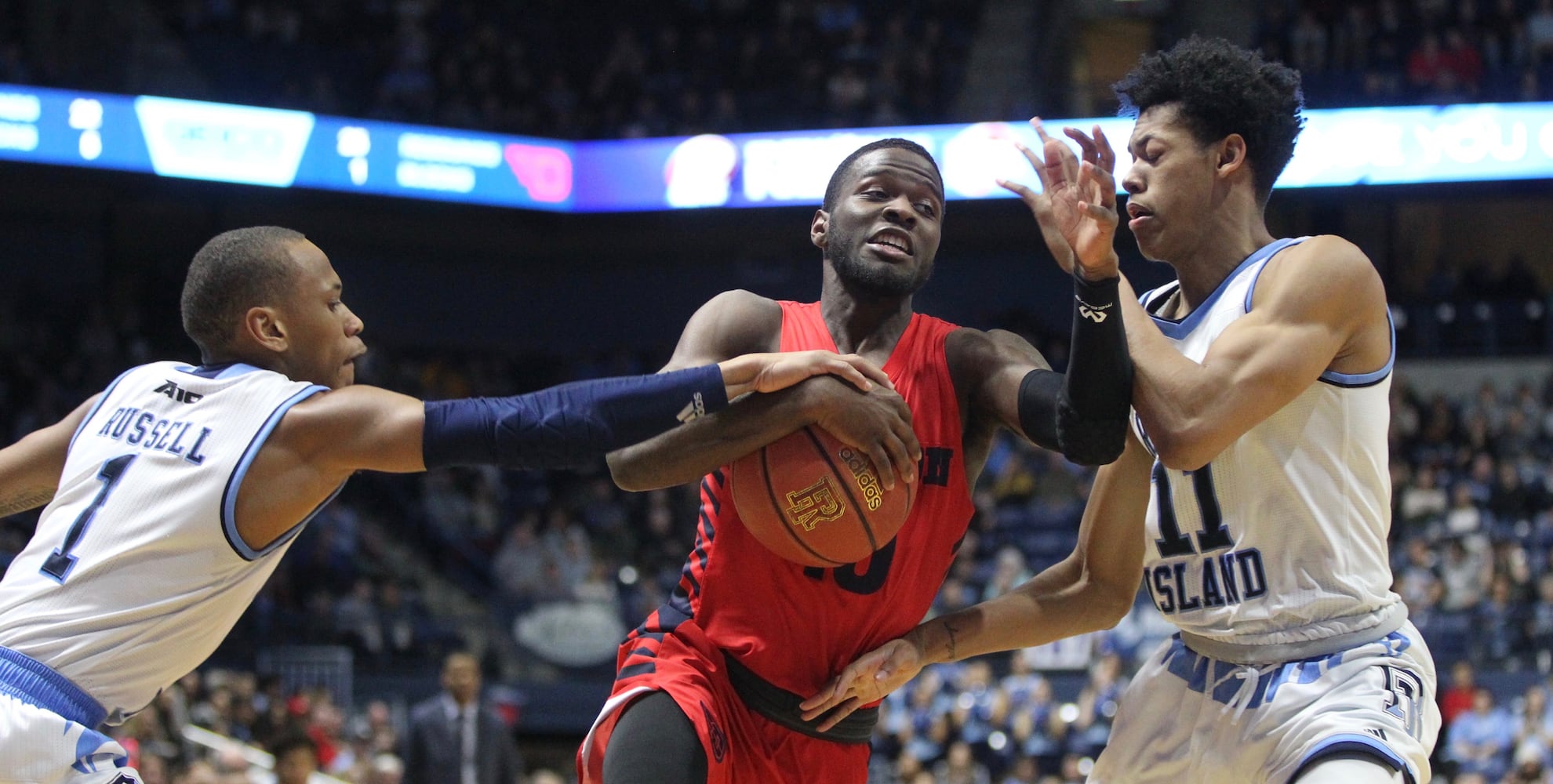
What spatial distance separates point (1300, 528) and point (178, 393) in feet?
8.17

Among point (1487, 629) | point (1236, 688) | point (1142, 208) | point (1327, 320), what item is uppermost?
point (1142, 208)

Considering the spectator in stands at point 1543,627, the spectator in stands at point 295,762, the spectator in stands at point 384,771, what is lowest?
the spectator in stands at point 1543,627

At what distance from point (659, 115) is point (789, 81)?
67.9 inches

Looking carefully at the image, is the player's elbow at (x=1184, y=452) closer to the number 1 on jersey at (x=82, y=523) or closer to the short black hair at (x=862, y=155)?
the short black hair at (x=862, y=155)

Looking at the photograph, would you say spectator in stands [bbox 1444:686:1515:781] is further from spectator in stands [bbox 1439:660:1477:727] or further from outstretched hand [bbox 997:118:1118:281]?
outstretched hand [bbox 997:118:1118:281]

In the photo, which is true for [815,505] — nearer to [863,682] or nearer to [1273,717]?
[863,682]

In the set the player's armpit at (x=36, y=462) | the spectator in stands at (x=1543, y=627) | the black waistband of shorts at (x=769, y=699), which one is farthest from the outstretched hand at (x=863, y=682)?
the spectator in stands at (x=1543, y=627)

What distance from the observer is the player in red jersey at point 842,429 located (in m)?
3.31

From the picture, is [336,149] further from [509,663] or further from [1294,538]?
[1294,538]

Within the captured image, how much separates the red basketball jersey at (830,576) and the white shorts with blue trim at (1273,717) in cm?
60

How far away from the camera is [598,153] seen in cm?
1817

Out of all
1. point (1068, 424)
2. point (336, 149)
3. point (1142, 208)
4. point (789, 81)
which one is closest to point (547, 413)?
point (1068, 424)

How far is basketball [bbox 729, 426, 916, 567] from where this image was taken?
10.9 ft

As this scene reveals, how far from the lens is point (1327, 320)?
3223 millimetres
